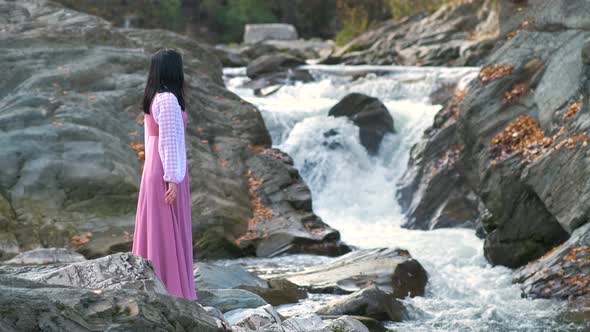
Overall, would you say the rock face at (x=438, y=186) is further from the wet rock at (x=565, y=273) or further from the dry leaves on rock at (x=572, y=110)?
the wet rock at (x=565, y=273)

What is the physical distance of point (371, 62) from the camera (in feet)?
94.2

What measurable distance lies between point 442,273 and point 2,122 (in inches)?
256

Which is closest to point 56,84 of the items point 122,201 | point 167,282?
point 122,201

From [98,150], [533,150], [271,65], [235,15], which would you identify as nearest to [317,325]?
[533,150]

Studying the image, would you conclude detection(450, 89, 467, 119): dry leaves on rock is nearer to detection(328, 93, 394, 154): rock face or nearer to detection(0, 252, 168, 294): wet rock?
detection(328, 93, 394, 154): rock face

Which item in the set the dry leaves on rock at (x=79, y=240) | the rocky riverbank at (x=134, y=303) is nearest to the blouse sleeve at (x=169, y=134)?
the rocky riverbank at (x=134, y=303)

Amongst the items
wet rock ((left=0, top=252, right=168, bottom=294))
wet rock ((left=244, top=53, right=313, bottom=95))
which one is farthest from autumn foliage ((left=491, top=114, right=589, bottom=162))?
wet rock ((left=244, top=53, right=313, bottom=95))

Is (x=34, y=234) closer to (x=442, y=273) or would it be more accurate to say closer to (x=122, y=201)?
(x=122, y=201)

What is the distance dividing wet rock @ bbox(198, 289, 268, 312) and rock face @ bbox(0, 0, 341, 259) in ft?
15.0

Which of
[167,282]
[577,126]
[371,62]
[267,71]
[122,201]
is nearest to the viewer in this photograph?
[167,282]

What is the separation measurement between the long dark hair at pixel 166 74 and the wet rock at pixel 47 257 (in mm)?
4222

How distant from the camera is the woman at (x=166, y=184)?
6.80m

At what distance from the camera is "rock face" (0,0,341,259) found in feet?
41.6

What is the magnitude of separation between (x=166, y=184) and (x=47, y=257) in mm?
4135
